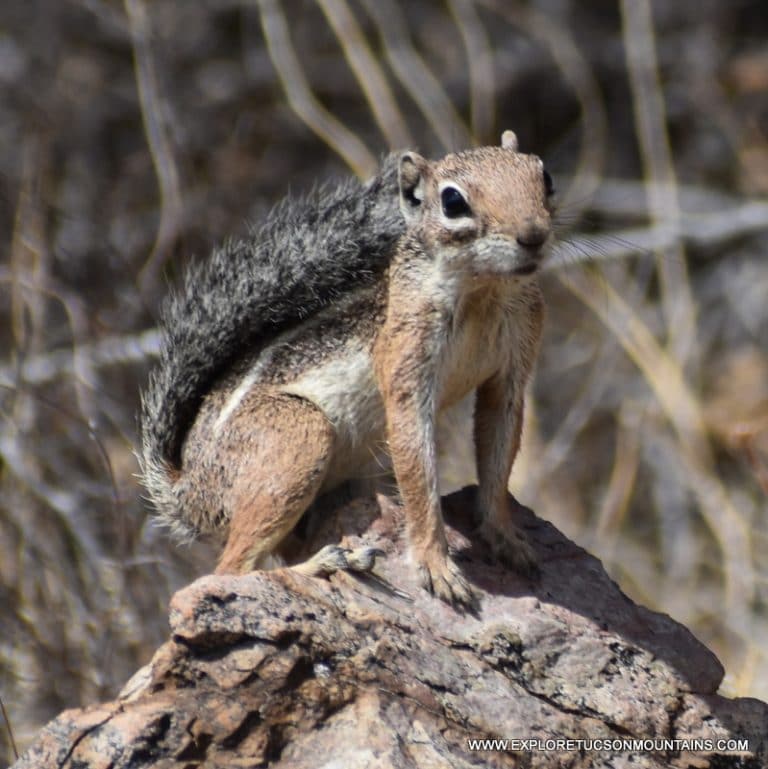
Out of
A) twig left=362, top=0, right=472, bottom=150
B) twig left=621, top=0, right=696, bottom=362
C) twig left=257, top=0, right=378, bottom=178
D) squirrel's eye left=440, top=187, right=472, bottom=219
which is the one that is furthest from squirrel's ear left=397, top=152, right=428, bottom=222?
twig left=621, top=0, right=696, bottom=362

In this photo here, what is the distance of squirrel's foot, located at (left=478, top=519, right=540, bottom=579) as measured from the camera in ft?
12.7

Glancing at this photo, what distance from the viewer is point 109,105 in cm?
968

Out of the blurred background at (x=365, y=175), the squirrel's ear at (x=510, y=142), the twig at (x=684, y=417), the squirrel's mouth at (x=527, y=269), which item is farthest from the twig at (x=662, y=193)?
the squirrel's mouth at (x=527, y=269)

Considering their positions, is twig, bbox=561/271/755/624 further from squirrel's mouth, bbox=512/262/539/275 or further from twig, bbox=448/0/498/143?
squirrel's mouth, bbox=512/262/539/275

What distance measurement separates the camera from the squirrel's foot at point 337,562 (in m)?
3.60

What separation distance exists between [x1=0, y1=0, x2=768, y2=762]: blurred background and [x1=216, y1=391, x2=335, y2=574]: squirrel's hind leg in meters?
1.54

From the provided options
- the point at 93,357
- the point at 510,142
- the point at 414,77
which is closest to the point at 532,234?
the point at 510,142

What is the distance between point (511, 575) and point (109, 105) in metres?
6.67

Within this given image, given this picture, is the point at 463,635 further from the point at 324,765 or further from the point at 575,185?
the point at 575,185

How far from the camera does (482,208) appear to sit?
3578 millimetres

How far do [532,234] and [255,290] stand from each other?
3.08 feet

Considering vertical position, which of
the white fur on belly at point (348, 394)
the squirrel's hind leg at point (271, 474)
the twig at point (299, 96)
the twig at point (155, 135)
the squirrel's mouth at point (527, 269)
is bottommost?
the squirrel's hind leg at point (271, 474)

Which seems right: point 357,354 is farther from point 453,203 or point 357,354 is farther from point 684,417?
point 684,417

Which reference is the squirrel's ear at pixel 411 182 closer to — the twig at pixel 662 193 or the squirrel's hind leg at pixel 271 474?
the squirrel's hind leg at pixel 271 474
